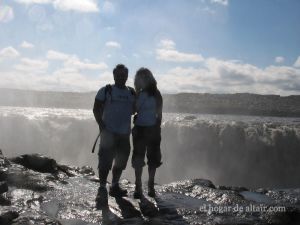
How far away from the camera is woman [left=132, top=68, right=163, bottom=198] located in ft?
20.5

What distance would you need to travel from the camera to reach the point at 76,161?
23297 mm

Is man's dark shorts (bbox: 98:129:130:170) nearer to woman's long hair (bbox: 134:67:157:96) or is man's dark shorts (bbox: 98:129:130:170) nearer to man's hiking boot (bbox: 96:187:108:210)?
man's hiking boot (bbox: 96:187:108:210)

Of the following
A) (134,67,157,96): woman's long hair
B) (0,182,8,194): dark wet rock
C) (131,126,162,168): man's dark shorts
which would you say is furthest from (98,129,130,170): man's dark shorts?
(0,182,8,194): dark wet rock

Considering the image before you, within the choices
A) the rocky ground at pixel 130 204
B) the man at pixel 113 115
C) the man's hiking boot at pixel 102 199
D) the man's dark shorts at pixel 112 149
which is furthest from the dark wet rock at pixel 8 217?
the man's dark shorts at pixel 112 149

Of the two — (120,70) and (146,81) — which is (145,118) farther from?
(120,70)

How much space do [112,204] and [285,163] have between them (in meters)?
16.1

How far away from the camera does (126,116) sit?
6.27m

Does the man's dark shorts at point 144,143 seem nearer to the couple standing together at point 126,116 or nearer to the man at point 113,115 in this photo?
the couple standing together at point 126,116

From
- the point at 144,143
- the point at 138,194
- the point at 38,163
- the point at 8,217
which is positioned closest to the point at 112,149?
the point at 144,143

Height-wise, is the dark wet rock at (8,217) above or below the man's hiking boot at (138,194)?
below

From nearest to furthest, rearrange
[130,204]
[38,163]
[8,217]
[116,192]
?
1. [8,217]
2. [130,204]
3. [116,192]
4. [38,163]

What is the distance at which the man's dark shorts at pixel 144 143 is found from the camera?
6.29m

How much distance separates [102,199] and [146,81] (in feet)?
5.94

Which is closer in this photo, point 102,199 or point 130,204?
point 130,204
